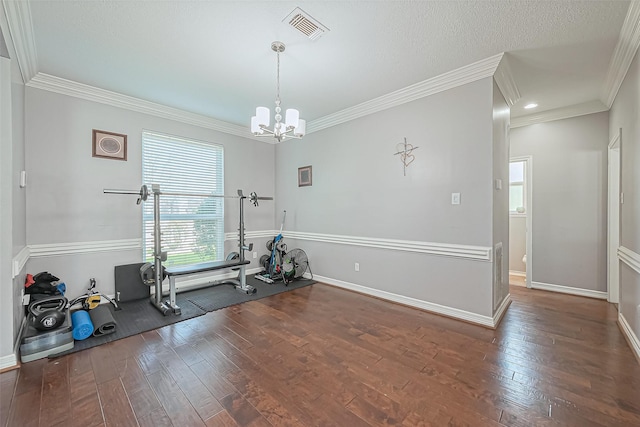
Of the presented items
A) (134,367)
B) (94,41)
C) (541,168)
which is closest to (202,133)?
(94,41)

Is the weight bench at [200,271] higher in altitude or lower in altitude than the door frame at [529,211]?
lower

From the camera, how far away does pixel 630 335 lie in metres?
2.45

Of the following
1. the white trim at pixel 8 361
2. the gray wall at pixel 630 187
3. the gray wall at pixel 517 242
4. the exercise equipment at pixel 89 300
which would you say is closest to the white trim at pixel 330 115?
the gray wall at pixel 630 187

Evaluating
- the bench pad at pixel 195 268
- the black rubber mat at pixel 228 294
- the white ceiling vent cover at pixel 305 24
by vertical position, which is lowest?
the black rubber mat at pixel 228 294

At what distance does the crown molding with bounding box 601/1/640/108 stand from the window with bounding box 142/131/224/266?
15.8 ft

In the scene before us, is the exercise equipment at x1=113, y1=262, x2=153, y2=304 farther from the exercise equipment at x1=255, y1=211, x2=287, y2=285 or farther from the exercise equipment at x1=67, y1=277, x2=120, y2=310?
the exercise equipment at x1=255, y1=211, x2=287, y2=285

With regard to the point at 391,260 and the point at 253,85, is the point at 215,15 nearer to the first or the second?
the point at 253,85

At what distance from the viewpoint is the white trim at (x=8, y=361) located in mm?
2023

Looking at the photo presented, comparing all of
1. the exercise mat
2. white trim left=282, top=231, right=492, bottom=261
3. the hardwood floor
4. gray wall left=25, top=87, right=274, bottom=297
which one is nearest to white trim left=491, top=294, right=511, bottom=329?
the hardwood floor

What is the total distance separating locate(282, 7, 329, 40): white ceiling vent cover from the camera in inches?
82.2

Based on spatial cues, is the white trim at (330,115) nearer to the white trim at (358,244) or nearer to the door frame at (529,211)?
the white trim at (358,244)

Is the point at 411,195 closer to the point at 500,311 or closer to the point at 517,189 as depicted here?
the point at 500,311

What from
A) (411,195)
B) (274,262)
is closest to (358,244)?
(411,195)

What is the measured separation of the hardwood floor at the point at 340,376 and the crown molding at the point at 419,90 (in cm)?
263
